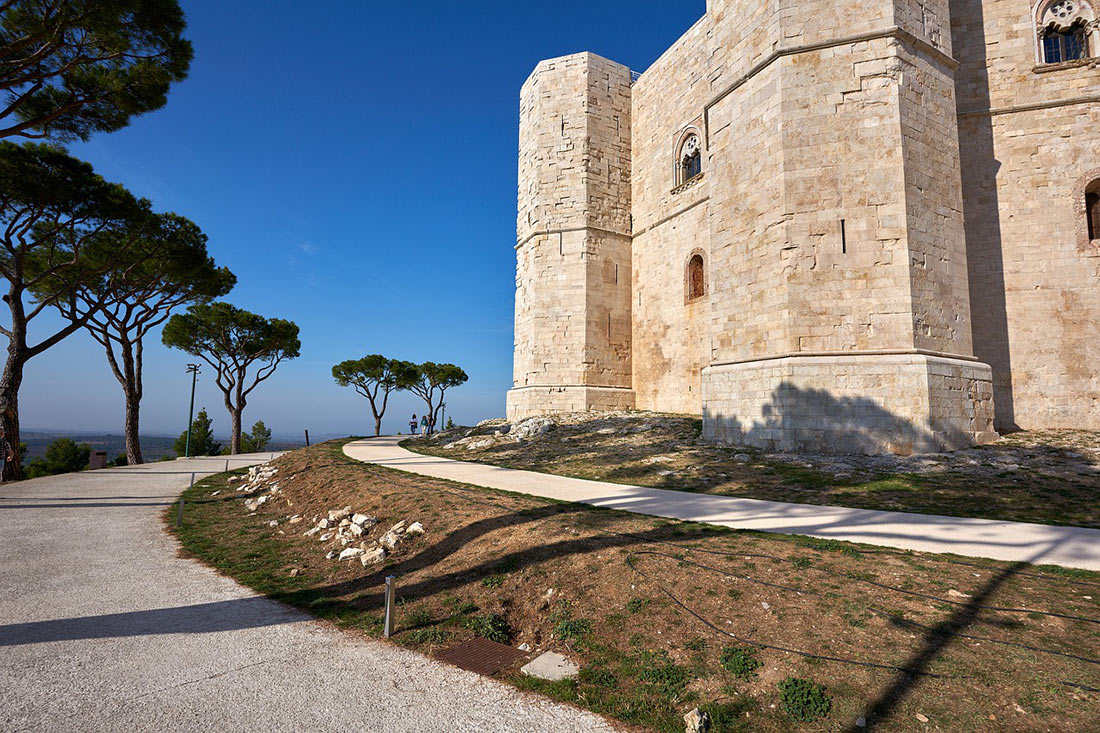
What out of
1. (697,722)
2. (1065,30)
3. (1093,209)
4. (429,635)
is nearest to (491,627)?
(429,635)

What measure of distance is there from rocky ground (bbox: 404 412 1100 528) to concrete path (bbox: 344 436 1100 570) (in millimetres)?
669

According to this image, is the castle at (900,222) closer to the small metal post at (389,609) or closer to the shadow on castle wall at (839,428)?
the shadow on castle wall at (839,428)

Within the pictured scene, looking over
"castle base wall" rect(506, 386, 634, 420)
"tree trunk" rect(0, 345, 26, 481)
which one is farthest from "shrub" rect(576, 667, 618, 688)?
"tree trunk" rect(0, 345, 26, 481)

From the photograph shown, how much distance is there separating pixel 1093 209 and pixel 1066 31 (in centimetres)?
514

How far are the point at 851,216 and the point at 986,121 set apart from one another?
6.74 m

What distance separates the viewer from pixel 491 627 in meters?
4.69

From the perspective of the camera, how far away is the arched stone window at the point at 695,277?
19.3 metres

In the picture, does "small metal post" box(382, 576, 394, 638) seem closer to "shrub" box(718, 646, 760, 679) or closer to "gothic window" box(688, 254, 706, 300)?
"shrub" box(718, 646, 760, 679)

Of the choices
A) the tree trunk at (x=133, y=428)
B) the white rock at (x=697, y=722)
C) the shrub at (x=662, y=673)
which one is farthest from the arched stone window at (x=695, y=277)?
the tree trunk at (x=133, y=428)

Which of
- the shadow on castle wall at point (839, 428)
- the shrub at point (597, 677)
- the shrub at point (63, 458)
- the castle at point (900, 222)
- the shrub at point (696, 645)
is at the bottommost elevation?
the shrub at point (63, 458)

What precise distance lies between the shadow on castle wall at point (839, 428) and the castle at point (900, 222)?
0.04 m

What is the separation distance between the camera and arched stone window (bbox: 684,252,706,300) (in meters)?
19.3

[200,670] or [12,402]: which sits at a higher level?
[12,402]

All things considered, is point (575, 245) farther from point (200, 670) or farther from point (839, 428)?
point (200, 670)
